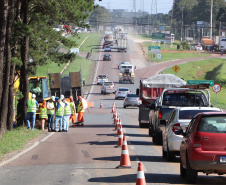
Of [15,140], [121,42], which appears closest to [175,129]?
[15,140]

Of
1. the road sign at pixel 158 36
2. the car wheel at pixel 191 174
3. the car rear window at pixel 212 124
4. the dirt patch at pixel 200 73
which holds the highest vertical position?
the car rear window at pixel 212 124

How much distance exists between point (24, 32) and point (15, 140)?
18.1 feet

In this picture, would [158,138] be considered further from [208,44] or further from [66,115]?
[208,44]

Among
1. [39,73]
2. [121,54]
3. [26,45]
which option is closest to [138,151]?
[26,45]

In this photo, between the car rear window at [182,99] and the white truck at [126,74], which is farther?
the white truck at [126,74]

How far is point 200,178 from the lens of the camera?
13180 millimetres

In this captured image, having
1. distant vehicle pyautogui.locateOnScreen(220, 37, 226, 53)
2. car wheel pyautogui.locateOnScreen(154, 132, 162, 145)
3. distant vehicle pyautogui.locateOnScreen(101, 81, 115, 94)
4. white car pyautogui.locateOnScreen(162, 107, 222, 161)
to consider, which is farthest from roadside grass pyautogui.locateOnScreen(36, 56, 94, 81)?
white car pyautogui.locateOnScreen(162, 107, 222, 161)

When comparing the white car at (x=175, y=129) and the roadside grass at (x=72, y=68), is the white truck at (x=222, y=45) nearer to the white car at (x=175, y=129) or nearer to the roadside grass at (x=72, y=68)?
the roadside grass at (x=72, y=68)

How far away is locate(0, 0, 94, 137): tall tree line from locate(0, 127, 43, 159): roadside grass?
2.04 ft

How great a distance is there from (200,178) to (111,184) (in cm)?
231

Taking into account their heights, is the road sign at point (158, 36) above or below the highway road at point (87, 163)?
below

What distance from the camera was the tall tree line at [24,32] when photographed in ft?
80.0

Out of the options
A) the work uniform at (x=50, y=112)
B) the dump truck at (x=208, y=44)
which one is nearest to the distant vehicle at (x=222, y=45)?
the dump truck at (x=208, y=44)

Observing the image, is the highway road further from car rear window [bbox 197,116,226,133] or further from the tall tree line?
the tall tree line
